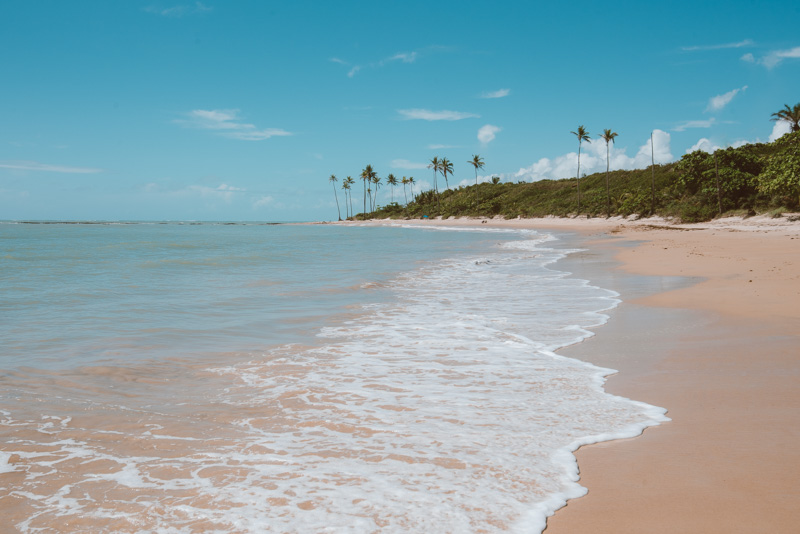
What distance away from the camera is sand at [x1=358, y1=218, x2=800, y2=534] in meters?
2.54

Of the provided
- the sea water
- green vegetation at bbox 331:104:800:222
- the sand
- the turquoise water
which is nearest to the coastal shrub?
green vegetation at bbox 331:104:800:222

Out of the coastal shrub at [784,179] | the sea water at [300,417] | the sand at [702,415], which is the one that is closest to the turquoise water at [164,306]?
the sea water at [300,417]

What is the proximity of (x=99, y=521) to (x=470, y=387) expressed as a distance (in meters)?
2.95

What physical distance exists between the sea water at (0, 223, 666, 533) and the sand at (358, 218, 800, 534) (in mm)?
232

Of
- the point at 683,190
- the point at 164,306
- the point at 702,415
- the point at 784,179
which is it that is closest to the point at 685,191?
the point at 683,190

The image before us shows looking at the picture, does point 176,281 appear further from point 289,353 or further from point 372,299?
point 289,353

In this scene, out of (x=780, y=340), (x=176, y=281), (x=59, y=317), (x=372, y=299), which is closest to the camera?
(x=780, y=340)

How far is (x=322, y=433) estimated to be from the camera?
370cm

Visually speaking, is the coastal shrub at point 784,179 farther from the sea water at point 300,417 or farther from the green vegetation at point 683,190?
the sea water at point 300,417

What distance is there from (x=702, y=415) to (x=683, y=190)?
148 feet

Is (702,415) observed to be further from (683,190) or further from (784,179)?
(683,190)

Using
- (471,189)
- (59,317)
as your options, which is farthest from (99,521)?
(471,189)

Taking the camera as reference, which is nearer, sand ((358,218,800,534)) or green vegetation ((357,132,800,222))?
sand ((358,218,800,534))

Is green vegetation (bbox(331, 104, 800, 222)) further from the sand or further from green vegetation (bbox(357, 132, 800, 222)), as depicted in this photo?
the sand
